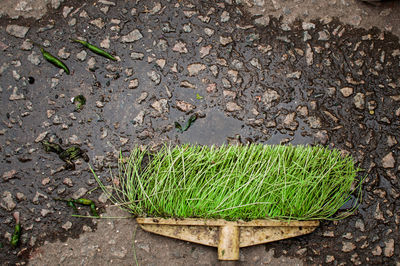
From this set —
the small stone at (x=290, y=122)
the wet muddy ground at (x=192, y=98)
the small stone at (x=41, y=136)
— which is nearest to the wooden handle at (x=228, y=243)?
the wet muddy ground at (x=192, y=98)

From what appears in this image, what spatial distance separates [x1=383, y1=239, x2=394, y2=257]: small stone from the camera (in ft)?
7.64

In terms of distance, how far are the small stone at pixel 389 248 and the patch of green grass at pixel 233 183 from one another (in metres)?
0.30

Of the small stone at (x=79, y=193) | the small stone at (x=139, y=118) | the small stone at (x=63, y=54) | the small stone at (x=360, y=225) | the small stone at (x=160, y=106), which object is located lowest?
the small stone at (x=79, y=193)

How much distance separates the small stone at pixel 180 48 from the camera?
2479 mm

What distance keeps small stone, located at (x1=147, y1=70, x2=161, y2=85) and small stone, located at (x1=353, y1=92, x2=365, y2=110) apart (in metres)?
1.23

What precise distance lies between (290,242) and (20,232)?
1.56 m

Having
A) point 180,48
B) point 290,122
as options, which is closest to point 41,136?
point 180,48

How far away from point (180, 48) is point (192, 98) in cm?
33

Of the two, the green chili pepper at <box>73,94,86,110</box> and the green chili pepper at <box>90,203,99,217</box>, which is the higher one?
the green chili pepper at <box>73,94,86,110</box>

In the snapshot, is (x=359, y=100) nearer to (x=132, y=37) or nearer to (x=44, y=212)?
(x=132, y=37)

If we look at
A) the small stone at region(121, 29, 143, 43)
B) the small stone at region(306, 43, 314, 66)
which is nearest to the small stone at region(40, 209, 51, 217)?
the small stone at region(121, 29, 143, 43)

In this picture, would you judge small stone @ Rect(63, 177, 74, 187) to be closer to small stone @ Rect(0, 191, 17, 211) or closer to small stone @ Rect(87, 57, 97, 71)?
small stone @ Rect(0, 191, 17, 211)

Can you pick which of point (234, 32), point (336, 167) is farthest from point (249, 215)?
point (234, 32)

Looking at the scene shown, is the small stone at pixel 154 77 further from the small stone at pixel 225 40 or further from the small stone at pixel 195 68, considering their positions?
the small stone at pixel 225 40
